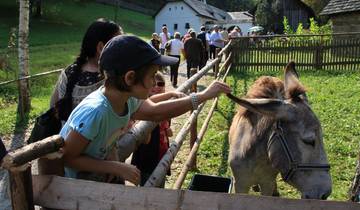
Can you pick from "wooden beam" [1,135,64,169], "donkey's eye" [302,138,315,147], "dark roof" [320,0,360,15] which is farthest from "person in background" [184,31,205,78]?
"wooden beam" [1,135,64,169]

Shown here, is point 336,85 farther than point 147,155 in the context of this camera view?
Yes

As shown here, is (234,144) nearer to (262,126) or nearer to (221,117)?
(262,126)

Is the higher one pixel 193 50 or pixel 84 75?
pixel 84 75

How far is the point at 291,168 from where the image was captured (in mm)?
3322

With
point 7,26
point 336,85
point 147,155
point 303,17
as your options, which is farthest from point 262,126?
point 303,17

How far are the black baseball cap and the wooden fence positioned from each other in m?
15.6

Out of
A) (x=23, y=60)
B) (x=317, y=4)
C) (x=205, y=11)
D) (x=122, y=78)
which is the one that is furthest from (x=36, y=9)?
(x=122, y=78)

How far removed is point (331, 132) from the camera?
819 cm

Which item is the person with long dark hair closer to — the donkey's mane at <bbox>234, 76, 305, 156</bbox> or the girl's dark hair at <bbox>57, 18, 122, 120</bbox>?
the girl's dark hair at <bbox>57, 18, 122, 120</bbox>

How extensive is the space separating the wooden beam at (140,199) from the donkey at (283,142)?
4.34ft

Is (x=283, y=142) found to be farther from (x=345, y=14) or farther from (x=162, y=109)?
(x=345, y=14)

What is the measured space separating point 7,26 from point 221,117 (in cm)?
3248

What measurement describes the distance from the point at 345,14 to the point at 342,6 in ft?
1.61

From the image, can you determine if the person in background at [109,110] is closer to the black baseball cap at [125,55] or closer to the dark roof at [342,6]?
the black baseball cap at [125,55]
